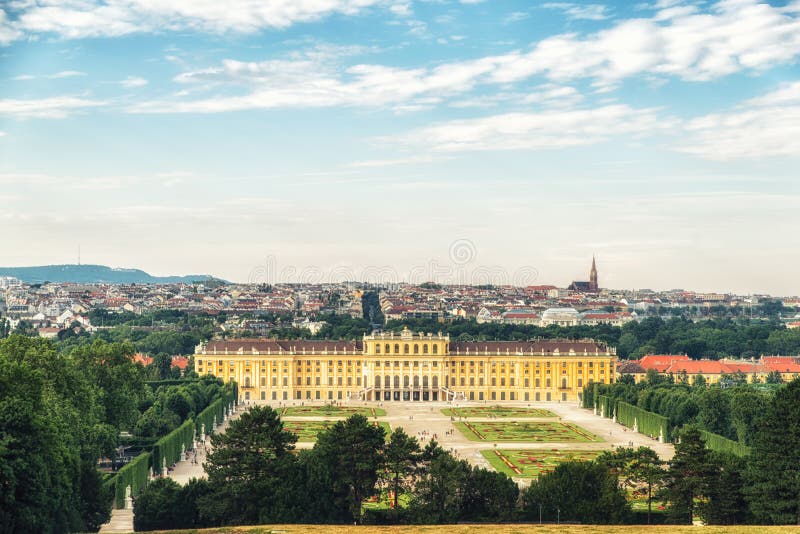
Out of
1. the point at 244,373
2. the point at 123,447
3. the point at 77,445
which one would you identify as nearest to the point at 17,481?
the point at 77,445

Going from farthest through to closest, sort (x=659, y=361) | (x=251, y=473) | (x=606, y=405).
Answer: (x=659, y=361) < (x=606, y=405) < (x=251, y=473)

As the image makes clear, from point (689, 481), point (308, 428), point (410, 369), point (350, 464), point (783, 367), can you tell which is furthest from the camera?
point (783, 367)

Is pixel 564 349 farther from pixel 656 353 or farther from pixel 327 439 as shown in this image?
pixel 327 439

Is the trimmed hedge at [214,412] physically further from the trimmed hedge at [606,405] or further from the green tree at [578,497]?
the green tree at [578,497]

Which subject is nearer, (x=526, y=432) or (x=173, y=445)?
(x=173, y=445)

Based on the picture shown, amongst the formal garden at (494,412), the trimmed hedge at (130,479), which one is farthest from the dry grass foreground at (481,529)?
the formal garden at (494,412)

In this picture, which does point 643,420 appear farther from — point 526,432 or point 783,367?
point 783,367

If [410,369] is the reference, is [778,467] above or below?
above

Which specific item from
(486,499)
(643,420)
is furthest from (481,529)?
(643,420)
